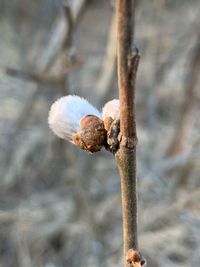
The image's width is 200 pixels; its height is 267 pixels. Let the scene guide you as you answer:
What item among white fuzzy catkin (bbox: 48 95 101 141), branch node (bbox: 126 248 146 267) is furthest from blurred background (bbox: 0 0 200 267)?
branch node (bbox: 126 248 146 267)

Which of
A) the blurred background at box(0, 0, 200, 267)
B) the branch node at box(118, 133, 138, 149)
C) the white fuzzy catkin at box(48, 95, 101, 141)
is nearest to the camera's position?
the branch node at box(118, 133, 138, 149)

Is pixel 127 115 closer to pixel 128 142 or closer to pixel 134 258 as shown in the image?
pixel 128 142

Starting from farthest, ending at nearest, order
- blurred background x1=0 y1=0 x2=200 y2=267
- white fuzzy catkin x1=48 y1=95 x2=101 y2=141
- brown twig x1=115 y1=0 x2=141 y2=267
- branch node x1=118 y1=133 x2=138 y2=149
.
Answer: blurred background x1=0 y1=0 x2=200 y2=267 → white fuzzy catkin x1=48 y1=95 x2=101 y2=141 → branch node x1=118 y1=133 x2=138 y2=149 → brown twig x1=115 y1=0 x2=141 y2=267

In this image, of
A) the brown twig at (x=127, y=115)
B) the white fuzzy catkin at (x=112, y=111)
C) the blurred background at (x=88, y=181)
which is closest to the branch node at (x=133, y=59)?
the brown twig at (x=127, y=115)

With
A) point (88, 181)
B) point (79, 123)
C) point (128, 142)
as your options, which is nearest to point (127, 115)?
point (128, 142)

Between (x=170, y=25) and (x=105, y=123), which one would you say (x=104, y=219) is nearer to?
(x=105, y=123)

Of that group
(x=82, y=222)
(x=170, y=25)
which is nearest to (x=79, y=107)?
(x=82, y=222)

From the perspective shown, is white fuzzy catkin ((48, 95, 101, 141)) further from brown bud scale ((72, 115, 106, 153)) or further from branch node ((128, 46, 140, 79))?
branch node ((128, 46, 140, 79))
